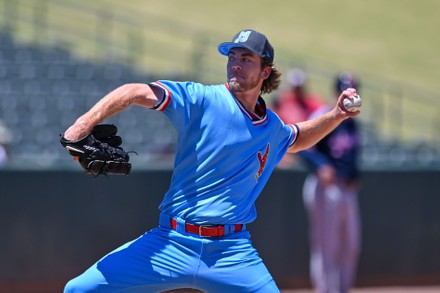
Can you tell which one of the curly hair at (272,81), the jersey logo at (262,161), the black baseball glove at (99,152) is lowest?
the jersey logo at (262,161)

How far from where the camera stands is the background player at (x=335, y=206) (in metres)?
9.08

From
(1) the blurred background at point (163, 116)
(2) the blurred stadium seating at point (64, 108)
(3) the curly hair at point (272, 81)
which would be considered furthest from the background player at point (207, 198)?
(2) the blurred stadium seating at point (64, 108)

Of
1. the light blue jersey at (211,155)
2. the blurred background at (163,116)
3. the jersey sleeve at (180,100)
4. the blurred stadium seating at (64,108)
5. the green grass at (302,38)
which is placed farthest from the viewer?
the green grass at (302,38)

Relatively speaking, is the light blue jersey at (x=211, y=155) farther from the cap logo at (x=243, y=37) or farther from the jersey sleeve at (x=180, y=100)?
the cap logo at (x=243, y=37)

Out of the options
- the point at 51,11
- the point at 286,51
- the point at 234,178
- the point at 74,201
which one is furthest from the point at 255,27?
the point at 234,178

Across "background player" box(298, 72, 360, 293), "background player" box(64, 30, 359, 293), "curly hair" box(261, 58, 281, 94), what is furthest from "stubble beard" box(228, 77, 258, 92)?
"background player" box(298, 72, 360, 293)

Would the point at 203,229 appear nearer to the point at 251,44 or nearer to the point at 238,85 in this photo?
the point at 238,85

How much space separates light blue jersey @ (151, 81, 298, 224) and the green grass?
9734 mm

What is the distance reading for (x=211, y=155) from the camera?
5.12 metres

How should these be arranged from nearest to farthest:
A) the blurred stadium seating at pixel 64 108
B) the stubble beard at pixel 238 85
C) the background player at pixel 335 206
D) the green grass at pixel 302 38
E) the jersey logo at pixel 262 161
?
the stubble beard at pixel 238 85, the jersey logo at pixel 262 161, the background player at pixel 335 206, the blurred stadium seating at pixel 64 108, the green grass at pixel 302 38

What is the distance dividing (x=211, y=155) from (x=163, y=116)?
8.64 m

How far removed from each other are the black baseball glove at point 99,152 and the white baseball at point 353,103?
1434 millimetres

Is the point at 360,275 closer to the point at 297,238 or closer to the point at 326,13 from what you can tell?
the point at 297,238

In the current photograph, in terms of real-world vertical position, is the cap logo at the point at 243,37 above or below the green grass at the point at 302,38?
above
